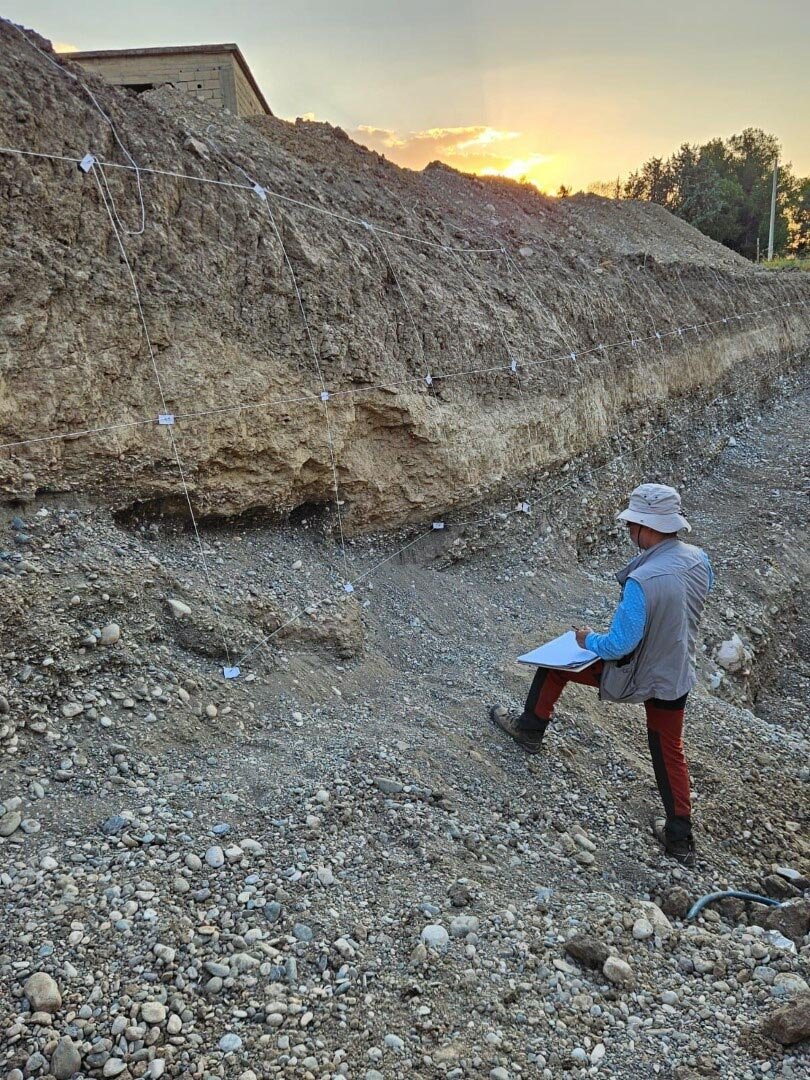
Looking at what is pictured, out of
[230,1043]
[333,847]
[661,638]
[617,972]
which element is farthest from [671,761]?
[230,1043]

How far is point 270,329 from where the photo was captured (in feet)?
18.0

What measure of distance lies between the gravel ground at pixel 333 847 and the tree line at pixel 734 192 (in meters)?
22.0

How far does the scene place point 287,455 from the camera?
5.48m

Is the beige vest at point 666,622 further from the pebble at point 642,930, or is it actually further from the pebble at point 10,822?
the pebble at point 10,822

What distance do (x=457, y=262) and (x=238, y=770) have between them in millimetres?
6403

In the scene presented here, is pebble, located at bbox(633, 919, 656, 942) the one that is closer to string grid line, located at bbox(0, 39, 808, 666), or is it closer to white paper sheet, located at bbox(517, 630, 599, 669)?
white paper sheet, located at bbox(517, 630, 599, 669)

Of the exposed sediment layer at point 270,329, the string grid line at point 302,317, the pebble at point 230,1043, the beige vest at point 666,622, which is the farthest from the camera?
the string grid line at point 302,317

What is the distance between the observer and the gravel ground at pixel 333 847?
2426 mm

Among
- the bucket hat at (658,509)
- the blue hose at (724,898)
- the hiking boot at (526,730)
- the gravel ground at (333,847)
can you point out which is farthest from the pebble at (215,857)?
the bucket hat at (658,509)

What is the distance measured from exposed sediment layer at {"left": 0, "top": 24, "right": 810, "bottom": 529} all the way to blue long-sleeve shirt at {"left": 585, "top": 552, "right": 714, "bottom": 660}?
2884mm

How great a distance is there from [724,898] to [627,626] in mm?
1475

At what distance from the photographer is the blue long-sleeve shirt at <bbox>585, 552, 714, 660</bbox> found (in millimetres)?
3613

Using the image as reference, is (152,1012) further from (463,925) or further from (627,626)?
(627,626)

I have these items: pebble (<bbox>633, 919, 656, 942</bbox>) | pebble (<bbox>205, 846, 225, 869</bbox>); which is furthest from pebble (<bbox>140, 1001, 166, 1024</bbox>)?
pebble (<bbox>633, 919, 656, 942</bbox>)
